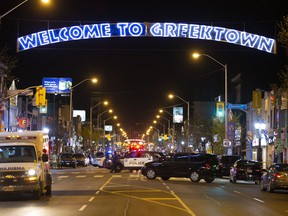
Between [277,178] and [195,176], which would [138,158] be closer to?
[195,176]

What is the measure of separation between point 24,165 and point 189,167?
16920mm

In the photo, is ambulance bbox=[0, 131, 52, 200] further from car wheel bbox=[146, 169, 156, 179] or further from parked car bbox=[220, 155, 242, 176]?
parked car bbox=[220, 155, 242, 176]

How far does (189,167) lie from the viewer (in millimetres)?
36531

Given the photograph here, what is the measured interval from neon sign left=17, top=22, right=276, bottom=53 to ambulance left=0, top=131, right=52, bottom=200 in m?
8.30

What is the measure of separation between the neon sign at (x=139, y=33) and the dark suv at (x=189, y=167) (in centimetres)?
866

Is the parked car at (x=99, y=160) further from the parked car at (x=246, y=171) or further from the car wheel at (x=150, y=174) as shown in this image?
the parked car at (x=246, y=171)

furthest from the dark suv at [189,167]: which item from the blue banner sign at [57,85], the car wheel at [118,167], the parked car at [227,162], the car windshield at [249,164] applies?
the blue banner sign at [57,85]

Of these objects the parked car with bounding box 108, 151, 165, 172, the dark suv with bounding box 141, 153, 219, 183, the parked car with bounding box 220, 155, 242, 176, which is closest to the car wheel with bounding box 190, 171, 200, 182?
the dark suv with bounding box 141, 153, 219, 183

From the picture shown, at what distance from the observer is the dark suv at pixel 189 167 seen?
119ft

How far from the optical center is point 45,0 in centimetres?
2512

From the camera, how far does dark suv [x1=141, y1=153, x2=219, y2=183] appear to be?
36344 millimetres

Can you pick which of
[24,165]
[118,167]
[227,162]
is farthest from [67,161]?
[24,165]

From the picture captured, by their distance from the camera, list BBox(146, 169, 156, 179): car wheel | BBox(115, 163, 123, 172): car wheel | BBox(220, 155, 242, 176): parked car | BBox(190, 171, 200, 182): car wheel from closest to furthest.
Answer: BBox(190, 171, 200, 182): car wheel → BBox(146, 169, 156, 179): car wheel → BBox(220, 155, 242, 176): parked car → BBox(115, 163, 123, 172): car wheel

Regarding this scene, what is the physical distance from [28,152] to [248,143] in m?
50.5
